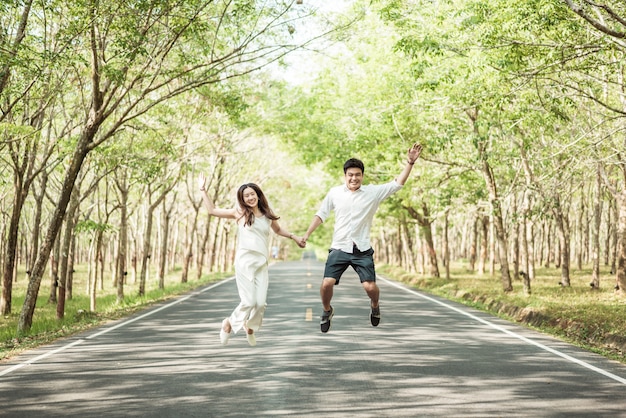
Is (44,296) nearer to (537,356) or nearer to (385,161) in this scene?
(385,161)

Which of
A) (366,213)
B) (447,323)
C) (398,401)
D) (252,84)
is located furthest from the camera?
(252,84)

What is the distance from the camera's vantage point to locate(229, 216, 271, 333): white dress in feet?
25.7

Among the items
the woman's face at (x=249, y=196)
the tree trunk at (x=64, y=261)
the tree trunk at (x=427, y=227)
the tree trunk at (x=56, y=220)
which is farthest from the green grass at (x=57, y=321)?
the tree trunk at (x=427, y=227)

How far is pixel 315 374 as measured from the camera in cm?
880

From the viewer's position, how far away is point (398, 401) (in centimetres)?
730

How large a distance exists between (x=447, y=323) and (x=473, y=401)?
740 cm

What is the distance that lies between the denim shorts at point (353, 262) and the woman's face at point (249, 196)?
127 cm

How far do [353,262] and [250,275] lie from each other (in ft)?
4.09

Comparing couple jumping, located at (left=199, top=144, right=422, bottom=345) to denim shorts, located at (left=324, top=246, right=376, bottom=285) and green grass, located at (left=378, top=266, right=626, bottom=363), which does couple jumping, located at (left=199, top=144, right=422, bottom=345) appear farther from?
green grass, located at (left=378, top=266, right=626, bottom=363)

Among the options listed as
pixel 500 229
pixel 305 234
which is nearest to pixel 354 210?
pixel 305 234

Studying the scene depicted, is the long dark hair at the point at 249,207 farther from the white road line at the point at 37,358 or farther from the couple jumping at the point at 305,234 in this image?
the white road line at the point at 37,358

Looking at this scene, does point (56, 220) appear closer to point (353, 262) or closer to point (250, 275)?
point (250, 275)

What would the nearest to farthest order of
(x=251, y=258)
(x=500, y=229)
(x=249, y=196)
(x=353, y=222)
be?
(x=249, y=196), (x=251, y=258), (x=353, y=222), (x=500, y=229)

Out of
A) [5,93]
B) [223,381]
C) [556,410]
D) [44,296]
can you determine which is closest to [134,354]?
[223,381]
